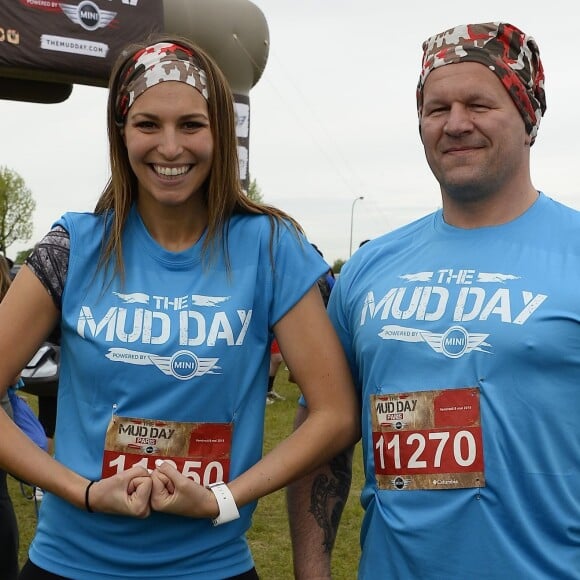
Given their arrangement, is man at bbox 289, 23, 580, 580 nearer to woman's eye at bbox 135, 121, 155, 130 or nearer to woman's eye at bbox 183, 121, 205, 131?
woman's eye at bbox 183, 121, 205, 131

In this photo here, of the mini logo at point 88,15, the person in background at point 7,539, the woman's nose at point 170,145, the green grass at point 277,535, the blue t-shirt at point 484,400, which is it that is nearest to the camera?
the blue t-shirt at point 484,400

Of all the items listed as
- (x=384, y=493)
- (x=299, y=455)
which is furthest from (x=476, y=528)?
(x=299, y=455)

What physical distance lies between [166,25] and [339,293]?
6.32 meters

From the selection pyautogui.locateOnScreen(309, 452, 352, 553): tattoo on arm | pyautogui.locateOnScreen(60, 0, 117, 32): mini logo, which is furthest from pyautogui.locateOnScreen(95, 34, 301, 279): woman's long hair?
pyautogui.locateOnScreen(60, 0, 117, 32): mini logo

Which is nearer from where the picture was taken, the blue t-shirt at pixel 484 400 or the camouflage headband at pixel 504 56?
the blue t-shirt at pixel 484 400

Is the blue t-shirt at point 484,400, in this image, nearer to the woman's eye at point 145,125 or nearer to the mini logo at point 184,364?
the mini logo at point 184,364

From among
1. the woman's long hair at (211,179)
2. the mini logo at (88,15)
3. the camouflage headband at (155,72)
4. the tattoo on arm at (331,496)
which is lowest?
the tattoo on arm at (331,496)

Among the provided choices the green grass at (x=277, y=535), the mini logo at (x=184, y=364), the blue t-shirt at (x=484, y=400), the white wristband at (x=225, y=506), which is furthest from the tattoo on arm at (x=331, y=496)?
the green grass at (x=277, y=535)

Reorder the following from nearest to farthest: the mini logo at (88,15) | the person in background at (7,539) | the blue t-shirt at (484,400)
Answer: the blue t-shirt at (484,400) < the person in background at (7,539) < the mini logo at (88,15)

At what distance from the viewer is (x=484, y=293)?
178cm

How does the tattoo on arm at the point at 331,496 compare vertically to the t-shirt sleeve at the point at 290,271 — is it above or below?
below

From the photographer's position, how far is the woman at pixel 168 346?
1.77 meters

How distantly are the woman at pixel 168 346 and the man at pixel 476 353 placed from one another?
0.18m

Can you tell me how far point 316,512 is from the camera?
2.13 metres
